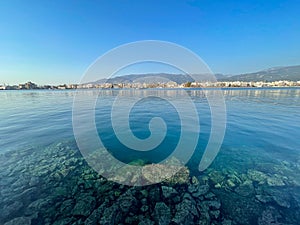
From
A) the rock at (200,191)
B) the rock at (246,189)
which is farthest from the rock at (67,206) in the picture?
the rock at (246,189)

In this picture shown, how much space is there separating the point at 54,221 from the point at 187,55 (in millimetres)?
7636

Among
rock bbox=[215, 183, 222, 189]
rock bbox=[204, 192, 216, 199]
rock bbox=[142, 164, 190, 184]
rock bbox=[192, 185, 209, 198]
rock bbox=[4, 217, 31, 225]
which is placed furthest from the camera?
rock bbox=[142, 164, 190, 184]

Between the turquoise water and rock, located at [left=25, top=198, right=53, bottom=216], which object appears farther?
rock, located at [left=25, top=198, right=53, bottom=216]

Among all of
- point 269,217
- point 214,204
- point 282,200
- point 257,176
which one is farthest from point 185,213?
point 257,176

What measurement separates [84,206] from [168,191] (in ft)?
7.97

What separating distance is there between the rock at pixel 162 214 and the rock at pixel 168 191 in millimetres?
353

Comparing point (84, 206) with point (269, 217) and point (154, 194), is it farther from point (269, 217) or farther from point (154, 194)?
point (269, 217)

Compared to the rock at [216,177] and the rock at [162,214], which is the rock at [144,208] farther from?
the rock at [216,177]

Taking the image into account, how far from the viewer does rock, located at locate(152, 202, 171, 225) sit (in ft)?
12.2

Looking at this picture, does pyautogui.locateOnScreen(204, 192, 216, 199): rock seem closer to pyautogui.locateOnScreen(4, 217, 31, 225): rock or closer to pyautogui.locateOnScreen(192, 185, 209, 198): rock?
pyautogui.locateOnScreen(192, 185, 209, 198): rock

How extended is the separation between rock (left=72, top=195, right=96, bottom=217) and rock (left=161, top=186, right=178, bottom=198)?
204 cm

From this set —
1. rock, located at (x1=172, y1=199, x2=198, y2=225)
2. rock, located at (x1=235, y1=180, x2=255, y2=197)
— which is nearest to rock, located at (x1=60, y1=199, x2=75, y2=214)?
rock, located at (x1=172, y1=199, x2=198, y2=225)

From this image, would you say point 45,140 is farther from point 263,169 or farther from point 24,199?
point 263,169

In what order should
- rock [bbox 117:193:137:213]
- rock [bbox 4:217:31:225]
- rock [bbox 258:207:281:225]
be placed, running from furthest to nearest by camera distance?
rock [bbox 117:193:137:213] < rock [bbox 258:207:281:225] < rock [bbox 4:217:31:225]
